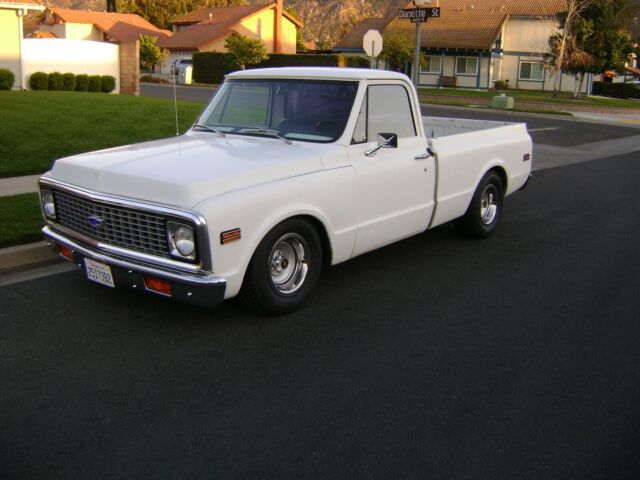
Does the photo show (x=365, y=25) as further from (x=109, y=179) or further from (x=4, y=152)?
(x=109, y=179)

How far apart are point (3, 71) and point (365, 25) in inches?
1583

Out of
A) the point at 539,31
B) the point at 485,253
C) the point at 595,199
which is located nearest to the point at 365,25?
the point at 539,31

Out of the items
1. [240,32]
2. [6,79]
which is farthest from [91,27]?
[6,79]

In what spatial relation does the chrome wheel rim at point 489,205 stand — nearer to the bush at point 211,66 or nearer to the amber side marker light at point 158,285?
the amber side marker light at point 158,285

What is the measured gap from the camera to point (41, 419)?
12.3ft

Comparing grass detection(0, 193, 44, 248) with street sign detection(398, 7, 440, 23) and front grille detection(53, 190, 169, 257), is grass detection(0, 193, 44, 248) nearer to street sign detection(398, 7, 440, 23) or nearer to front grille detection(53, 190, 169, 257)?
front grille detection(53, 190, 169, 257)

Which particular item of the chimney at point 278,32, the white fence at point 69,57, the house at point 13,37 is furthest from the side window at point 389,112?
the chimney at point 278,32

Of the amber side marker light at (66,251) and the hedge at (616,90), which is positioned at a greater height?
the hedge at (616,90)

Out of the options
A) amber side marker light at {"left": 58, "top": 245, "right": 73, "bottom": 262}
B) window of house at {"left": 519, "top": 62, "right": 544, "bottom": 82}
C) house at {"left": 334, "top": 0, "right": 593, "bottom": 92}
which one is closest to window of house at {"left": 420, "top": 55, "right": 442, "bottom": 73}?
house at {"left": 334, "top": 0, "right": 593, "bottom": 92}

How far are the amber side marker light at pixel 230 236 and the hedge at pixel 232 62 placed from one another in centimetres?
4376

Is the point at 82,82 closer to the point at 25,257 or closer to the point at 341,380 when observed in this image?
the point at 25,257

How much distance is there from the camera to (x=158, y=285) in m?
4.60

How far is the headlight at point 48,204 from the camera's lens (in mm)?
5388

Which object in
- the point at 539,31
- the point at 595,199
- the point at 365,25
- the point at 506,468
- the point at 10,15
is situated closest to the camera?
the point at 506,468
